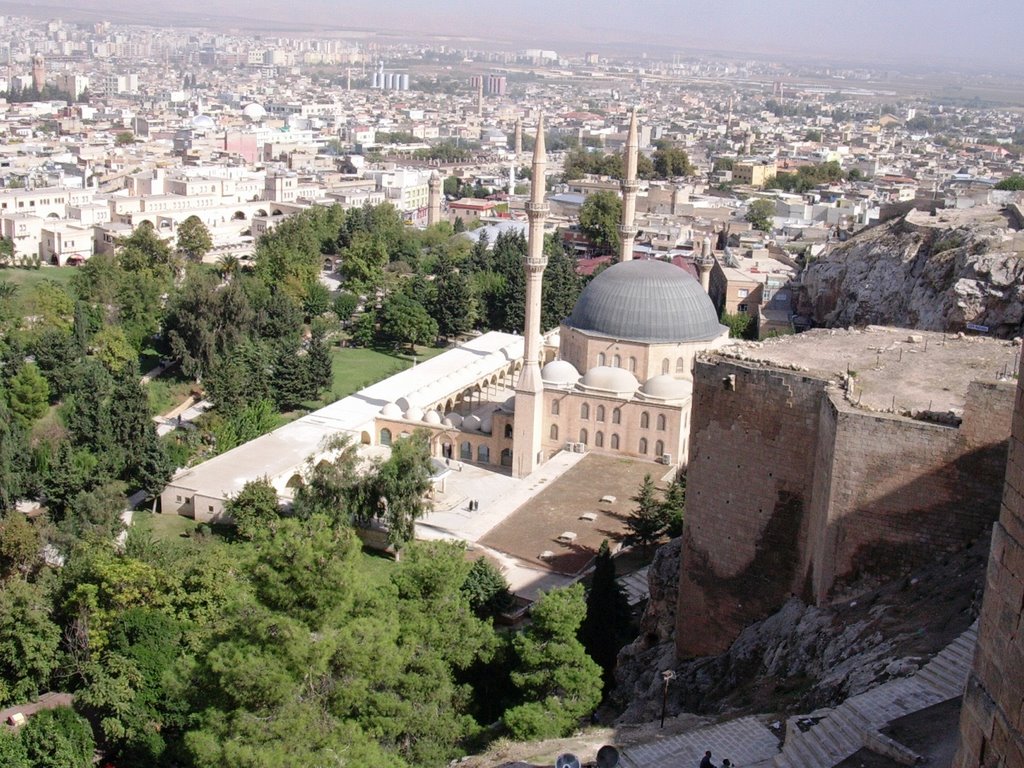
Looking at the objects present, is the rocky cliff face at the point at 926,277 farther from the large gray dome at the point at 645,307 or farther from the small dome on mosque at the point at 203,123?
the small dome on mosque at the point at 203,123

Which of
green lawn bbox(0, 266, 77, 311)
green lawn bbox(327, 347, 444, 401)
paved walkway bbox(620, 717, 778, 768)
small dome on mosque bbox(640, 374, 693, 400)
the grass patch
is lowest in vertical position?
green lawn bbox(327, 347, 444, 401)

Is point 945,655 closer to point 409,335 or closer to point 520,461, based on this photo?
point 520,461

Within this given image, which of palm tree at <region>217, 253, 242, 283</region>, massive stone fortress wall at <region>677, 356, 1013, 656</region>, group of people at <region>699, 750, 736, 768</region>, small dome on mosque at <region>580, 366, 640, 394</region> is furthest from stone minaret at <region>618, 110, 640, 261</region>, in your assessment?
group of people at <region>699, 750, 736, 768</region>

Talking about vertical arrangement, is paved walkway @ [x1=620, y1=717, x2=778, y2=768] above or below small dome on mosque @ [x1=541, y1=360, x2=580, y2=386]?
above

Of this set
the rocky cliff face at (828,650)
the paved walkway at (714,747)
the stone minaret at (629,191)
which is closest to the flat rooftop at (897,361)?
the rocky cliff face at (828,650)

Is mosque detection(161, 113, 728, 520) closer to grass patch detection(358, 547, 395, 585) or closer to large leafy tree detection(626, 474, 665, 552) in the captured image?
grass patch detection(358, 547, 395, 585)

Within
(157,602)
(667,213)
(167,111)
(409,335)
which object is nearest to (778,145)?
(667,213)
